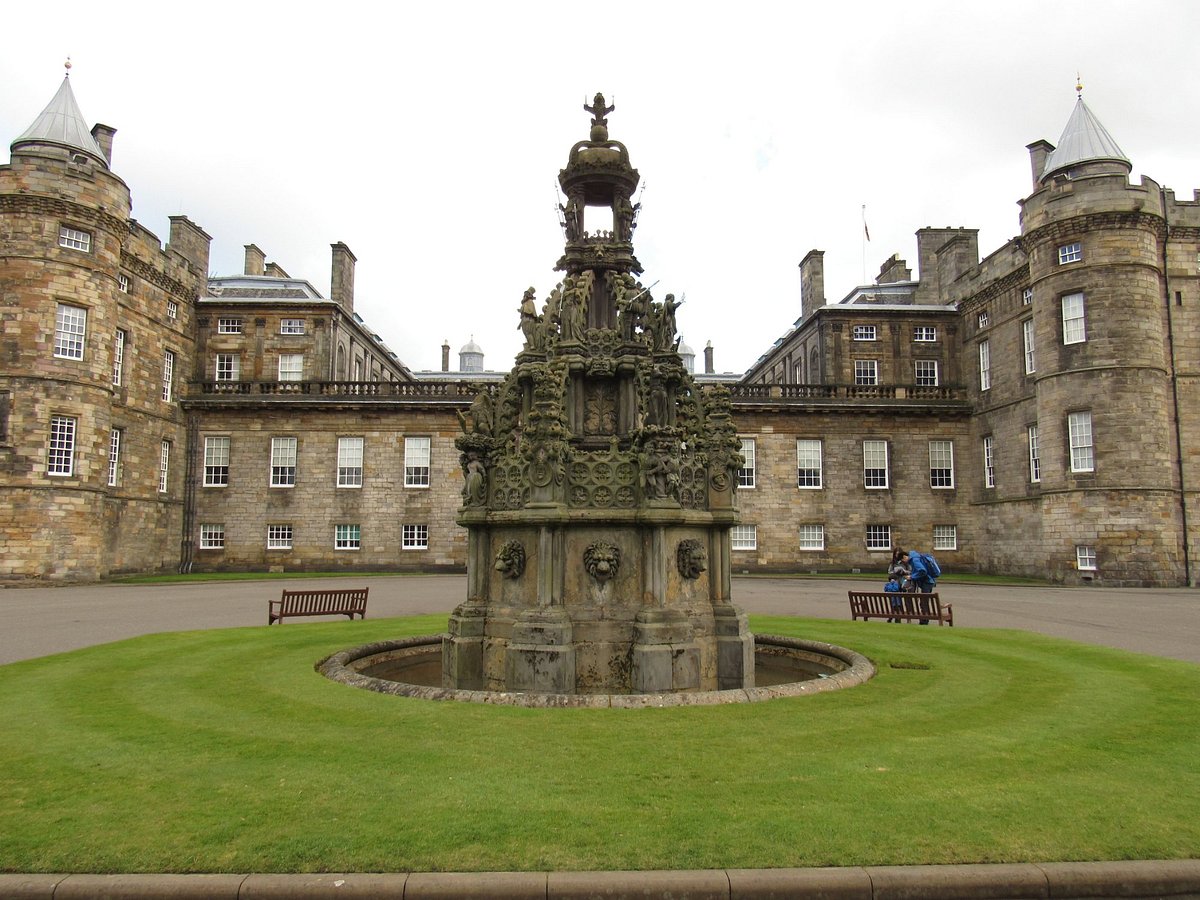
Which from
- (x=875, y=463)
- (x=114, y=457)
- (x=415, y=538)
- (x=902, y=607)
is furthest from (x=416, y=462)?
(x=902, y=607)

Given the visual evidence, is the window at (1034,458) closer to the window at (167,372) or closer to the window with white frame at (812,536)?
the window with white frame at (812,536)

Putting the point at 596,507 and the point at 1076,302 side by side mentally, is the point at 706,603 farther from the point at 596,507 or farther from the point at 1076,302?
the point at 1076,302

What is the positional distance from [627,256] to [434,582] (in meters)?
23.3

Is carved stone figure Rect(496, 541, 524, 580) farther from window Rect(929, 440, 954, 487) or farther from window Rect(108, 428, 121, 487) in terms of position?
window Rect(929, 440, 954, 487)

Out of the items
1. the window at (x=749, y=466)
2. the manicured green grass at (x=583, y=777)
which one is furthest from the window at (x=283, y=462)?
the manicured green grass at (x=583, y=777)

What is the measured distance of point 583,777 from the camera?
619 cm

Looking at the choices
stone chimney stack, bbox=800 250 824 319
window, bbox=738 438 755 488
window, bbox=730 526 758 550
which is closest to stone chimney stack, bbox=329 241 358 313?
window, bbox=738 438 755 488

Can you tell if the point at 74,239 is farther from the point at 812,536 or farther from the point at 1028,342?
the point at 1028,342

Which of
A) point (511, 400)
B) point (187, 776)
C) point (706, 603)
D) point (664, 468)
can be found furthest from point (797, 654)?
point (187, 776)

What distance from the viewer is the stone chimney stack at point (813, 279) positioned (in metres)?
46.6

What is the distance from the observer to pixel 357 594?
61.5 feet

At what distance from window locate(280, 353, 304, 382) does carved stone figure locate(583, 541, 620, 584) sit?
3518cm

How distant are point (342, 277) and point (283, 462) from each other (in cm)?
1227

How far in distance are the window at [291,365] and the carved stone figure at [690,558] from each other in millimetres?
35479
